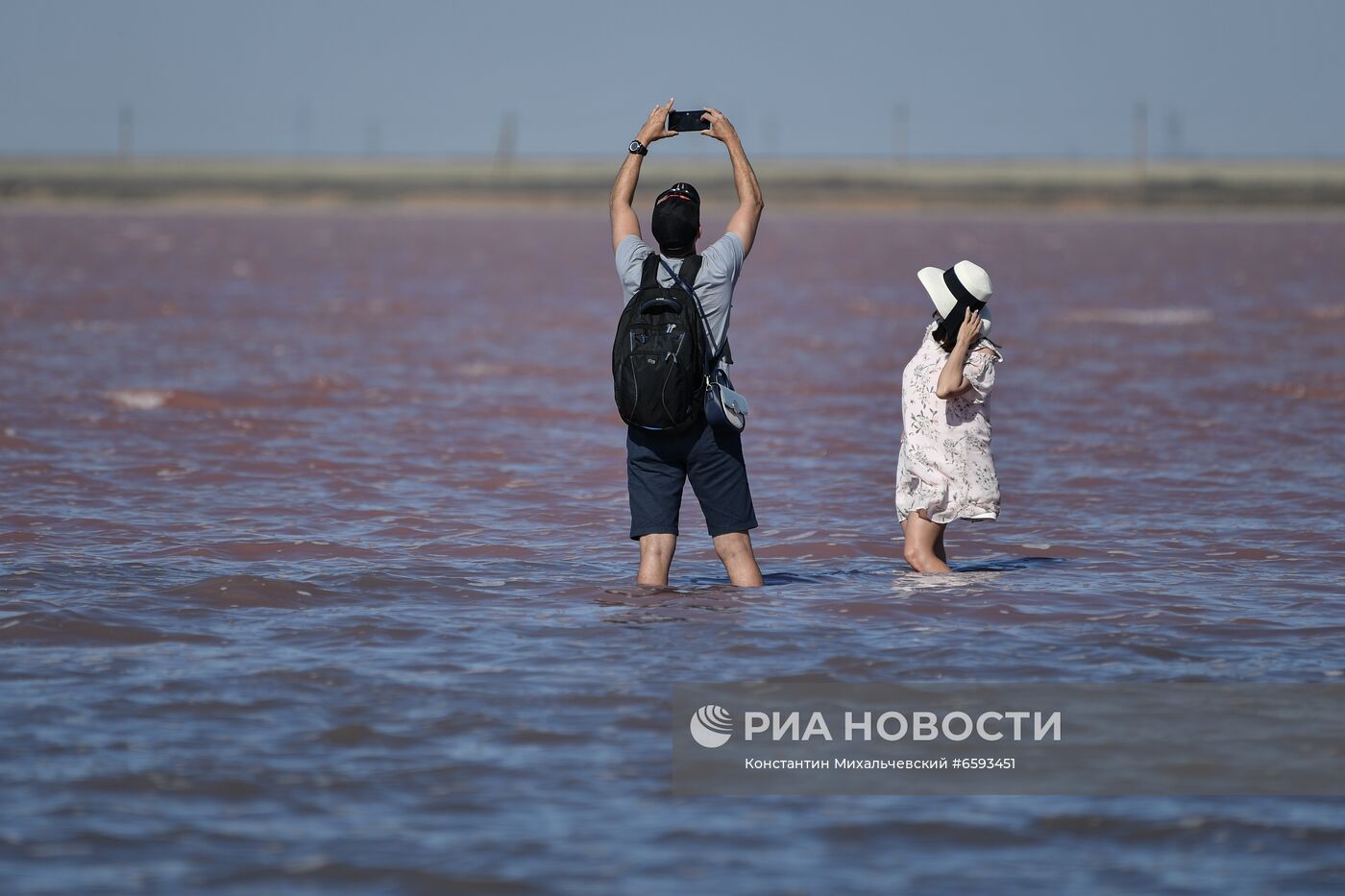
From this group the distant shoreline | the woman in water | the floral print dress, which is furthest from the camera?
the distant shoreline

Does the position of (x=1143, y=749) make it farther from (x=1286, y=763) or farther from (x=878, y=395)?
(x=878, y=395)

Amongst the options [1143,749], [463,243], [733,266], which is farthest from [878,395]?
[463,243]

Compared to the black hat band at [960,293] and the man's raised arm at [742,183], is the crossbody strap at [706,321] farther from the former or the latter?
the black hat band at [960,293]

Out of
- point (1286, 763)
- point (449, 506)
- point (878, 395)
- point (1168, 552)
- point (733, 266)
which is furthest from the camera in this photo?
point (878, 395)

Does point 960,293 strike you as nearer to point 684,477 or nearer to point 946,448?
point 946,448

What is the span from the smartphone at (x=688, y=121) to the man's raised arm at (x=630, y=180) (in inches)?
1.5

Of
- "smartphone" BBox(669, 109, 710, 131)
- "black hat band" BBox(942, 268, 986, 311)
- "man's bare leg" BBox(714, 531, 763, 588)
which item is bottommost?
"man's bare leg" BBox(714, 531, 763, 588)

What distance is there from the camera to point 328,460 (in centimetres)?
1420

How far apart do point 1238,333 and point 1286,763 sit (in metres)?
21.6

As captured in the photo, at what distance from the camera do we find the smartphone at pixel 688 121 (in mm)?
8047

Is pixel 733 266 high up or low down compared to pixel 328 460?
up

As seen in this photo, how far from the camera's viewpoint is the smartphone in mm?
8047

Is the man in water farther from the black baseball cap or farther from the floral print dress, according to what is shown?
the floral print dress

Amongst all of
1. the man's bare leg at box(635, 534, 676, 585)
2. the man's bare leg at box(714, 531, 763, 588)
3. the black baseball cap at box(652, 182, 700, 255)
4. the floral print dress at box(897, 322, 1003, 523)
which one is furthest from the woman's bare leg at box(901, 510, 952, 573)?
the black baseball cap at box(652, 182, 700, 255)
